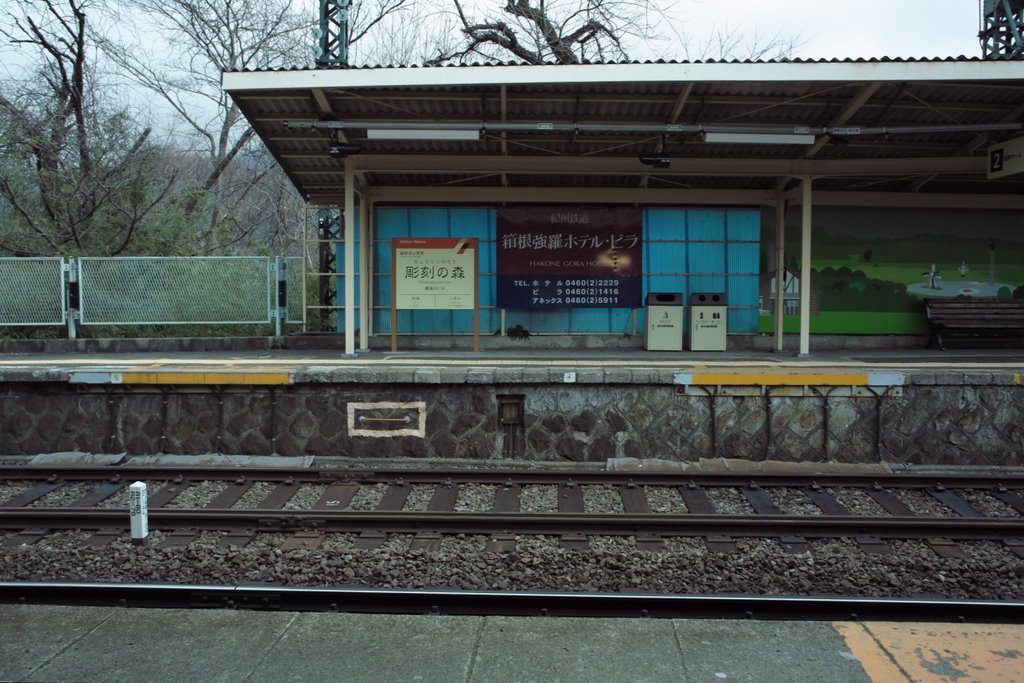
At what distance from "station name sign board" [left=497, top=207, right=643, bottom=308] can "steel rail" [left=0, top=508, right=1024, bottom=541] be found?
7.98 m

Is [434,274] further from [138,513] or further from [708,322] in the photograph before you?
[138,513]

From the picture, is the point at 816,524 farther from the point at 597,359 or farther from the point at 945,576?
the point at 597,359

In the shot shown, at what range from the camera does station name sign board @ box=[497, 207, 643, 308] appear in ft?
46.1

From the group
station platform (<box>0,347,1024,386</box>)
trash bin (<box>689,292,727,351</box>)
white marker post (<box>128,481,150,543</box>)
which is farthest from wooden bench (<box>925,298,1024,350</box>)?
white marker post (<box>128,481,150,543</box>)

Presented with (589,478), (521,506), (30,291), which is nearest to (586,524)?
(521,506)

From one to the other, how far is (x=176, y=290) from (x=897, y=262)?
47.2 feet

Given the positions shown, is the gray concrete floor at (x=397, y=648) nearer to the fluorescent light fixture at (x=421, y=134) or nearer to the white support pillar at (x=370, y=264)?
the fluorescent light fixture at (x=421, y=134)

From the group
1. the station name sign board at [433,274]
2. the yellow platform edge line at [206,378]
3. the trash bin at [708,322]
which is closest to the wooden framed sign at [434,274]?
the station name sign board at [433,274]

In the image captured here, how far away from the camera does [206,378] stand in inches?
386

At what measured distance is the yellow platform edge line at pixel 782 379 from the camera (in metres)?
9.55

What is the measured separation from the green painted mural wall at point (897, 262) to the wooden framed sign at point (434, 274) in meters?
5.94

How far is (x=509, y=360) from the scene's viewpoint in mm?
11398

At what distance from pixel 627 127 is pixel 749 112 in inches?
79.8

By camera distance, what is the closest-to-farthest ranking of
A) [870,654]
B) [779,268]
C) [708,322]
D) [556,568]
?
[870,654]
[556,568]
[708,322]
[779,268]
